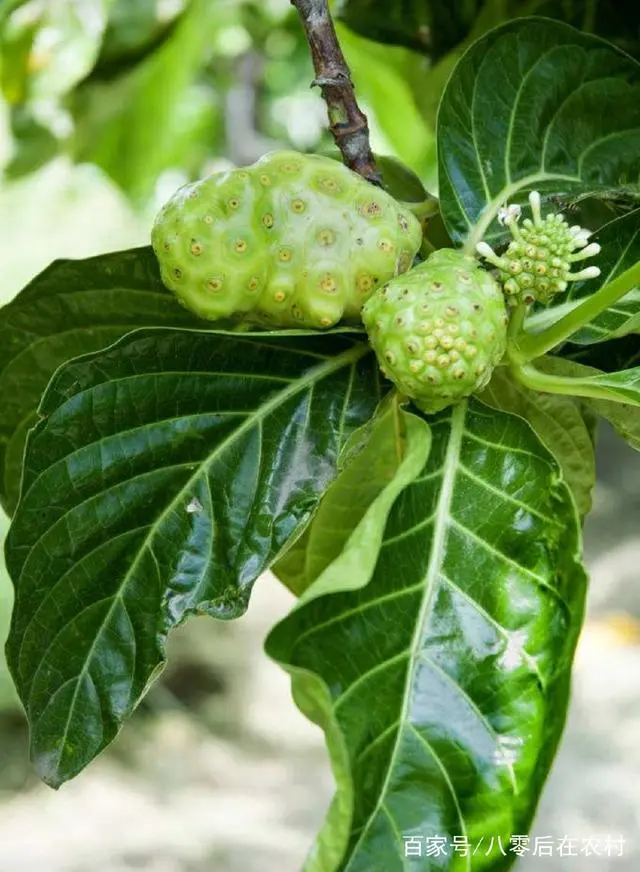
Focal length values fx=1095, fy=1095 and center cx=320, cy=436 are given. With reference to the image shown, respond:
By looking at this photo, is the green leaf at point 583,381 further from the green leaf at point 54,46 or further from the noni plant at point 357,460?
the green leaf at point 54,46

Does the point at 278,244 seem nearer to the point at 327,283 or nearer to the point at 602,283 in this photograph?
the point at 327,283

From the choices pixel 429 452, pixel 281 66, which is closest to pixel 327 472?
pixel 429 452

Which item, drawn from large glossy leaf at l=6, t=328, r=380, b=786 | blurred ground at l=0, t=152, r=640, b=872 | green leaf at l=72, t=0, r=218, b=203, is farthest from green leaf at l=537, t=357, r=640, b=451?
blurred ground at l=0, t=152, r=640, b=872

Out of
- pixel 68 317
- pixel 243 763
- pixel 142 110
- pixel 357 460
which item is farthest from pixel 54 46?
pixel 243 763

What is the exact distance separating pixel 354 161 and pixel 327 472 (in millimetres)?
181

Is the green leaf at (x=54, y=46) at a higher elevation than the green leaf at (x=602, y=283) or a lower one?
higher

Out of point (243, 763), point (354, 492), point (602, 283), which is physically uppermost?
point (602, 283)

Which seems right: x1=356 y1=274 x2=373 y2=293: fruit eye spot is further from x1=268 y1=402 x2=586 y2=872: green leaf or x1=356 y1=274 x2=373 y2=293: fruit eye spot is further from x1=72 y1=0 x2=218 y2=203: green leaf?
x1=72 y1=0 x2=218 y2=203: green leaf

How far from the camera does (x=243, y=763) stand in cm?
285

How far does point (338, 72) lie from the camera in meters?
0.62

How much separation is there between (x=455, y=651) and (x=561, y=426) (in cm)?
23

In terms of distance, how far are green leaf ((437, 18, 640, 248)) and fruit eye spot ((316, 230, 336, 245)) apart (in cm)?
13

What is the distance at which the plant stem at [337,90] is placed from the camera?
625 mm

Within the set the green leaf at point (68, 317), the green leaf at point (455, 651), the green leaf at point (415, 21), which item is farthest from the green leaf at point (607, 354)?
the green leaf at point (415, 21)
